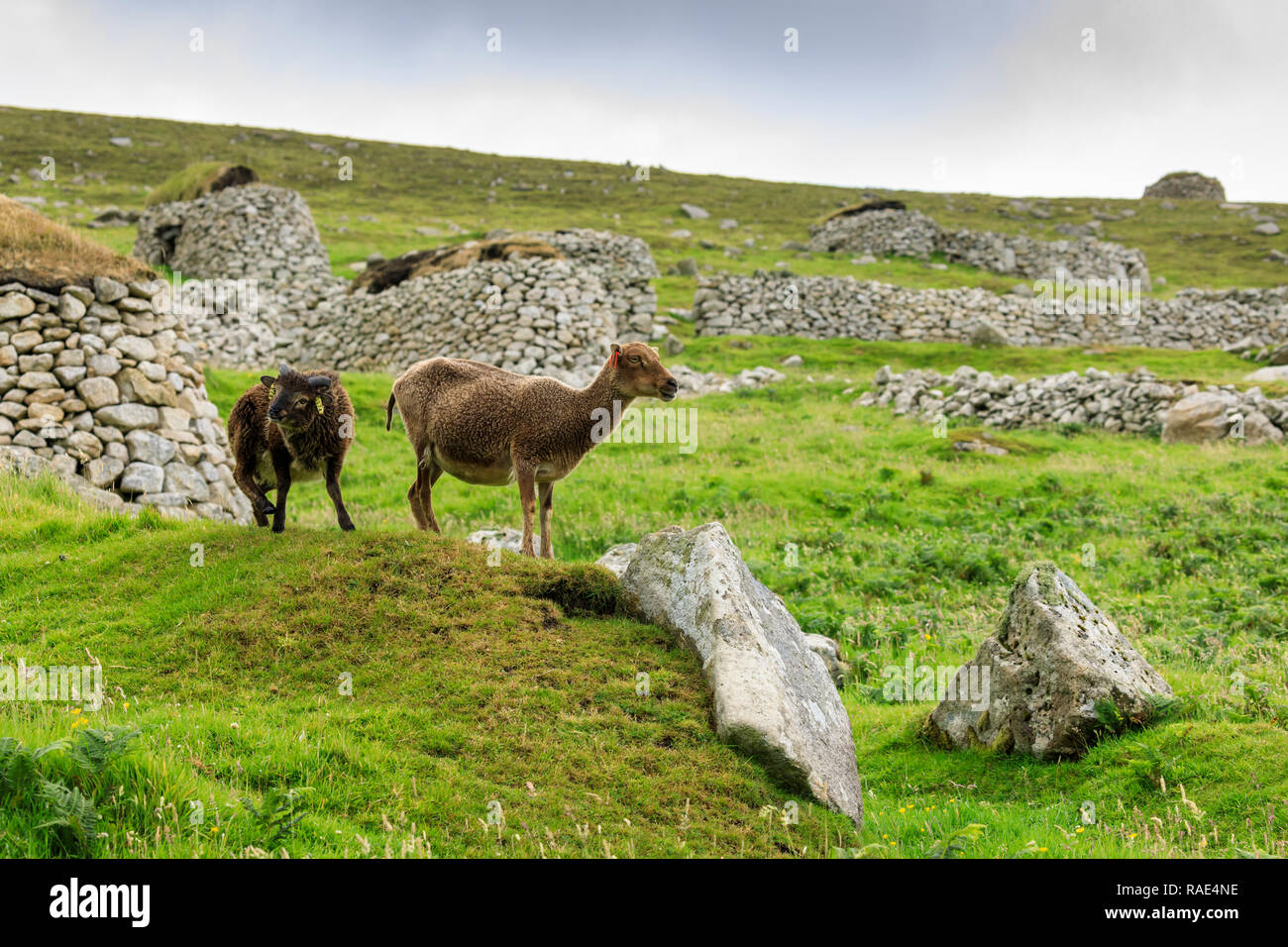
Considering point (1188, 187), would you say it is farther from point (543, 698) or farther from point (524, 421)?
point (543, 698)

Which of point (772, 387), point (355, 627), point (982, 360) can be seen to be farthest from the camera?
point (982, 360)

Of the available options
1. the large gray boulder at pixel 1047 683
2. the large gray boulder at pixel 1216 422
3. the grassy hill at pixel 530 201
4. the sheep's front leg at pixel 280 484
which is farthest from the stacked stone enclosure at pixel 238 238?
the large gray boulder at pixel 1047 683

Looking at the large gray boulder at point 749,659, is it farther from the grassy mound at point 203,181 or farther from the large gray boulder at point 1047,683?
the grassy mound at point 203,181

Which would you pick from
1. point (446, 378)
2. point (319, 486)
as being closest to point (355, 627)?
point (446, 378)

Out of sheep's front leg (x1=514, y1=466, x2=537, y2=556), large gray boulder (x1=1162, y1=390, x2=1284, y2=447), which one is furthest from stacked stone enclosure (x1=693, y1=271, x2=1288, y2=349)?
sheep's front leg (x1=514, y1=466, x2=537, y2=556)

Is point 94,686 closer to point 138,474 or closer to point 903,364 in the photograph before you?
point 138,474

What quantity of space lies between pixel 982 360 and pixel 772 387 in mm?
11673

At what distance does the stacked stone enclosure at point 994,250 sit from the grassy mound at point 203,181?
41.0 m

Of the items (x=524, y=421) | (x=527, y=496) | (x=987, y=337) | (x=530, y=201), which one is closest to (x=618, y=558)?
(x=527, y=496)

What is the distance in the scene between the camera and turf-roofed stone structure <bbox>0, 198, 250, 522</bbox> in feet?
47.6

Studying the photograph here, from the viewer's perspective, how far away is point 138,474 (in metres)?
14.8

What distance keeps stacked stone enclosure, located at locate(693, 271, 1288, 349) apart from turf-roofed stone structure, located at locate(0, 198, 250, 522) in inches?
1223

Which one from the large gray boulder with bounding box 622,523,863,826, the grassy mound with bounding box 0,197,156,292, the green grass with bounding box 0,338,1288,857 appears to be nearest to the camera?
the green grass with bounding box 0,338,1288,857

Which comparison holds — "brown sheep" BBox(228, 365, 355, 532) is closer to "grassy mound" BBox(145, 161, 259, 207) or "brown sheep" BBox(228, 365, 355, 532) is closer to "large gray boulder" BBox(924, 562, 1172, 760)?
"large gray boulder" BBox(924, 562, 1172, 760)
